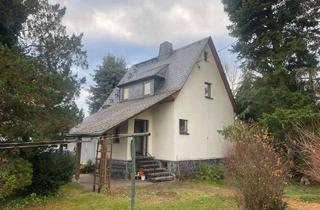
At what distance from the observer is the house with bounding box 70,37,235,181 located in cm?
1991

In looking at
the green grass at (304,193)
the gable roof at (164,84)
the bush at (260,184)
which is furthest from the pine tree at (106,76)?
the bush at (260,184)

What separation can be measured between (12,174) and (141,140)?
11.3m

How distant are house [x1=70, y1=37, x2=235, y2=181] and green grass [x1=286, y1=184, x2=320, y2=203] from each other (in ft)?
18.3

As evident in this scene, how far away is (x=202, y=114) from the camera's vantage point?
72.1ft

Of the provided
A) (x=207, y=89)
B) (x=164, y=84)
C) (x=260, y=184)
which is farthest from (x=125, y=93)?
(x=260, y=184)

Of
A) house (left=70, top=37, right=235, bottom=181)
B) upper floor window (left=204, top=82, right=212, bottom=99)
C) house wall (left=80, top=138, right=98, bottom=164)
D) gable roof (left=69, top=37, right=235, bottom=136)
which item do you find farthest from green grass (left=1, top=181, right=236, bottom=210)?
house wall (left=80, top=138, right=98, bottom=164)

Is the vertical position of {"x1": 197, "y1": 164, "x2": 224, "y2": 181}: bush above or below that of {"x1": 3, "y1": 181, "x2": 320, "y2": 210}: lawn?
above

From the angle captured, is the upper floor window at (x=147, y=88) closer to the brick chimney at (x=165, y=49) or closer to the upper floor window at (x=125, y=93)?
the upper floor window at (x=125, y=93)

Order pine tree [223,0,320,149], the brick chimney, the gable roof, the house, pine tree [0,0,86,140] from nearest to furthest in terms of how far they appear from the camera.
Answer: pine tree [0,0,86,140] → the gable roof → pine tree [223,0,320,149] → the house → the brick chimney

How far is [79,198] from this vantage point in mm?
13523

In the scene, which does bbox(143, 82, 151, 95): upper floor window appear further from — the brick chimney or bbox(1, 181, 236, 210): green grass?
bbox(1, 181, 236, 210): green grass

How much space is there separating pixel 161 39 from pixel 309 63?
11.7 metres

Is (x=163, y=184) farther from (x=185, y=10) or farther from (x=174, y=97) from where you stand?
(x=185, y=10)

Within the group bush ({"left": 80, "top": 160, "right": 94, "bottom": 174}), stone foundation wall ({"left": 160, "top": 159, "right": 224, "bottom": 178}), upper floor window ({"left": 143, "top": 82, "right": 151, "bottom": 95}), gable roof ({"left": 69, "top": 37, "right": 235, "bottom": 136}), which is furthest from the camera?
bush ({"left": 80, "top": 160, "right": 94, "bottom": 174})
